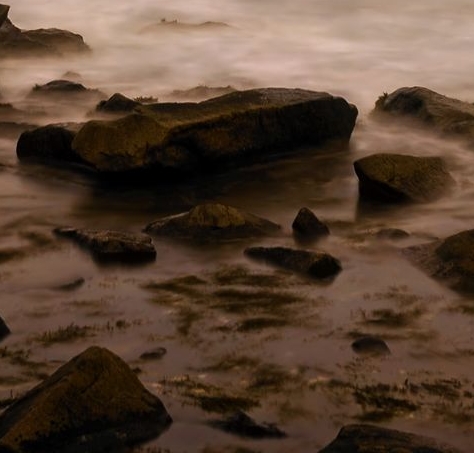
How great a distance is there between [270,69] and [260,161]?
25.6ft

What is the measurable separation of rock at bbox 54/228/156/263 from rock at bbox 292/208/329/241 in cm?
130

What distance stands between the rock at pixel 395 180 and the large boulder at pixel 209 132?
56.0 inches

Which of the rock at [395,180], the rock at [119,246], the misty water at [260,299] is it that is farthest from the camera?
the rock at [395,180]

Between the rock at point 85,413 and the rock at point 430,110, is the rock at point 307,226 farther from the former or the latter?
the rock at point 430,110

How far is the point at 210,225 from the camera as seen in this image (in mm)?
8930

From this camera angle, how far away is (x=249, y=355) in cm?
654

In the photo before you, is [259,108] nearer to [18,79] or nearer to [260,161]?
[260,161]

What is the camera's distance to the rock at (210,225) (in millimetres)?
8891

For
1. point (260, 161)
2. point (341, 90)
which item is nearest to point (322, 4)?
point (341, 90)

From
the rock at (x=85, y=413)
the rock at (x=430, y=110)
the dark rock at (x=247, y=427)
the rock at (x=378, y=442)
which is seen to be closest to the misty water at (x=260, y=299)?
the dark rock at (x=247, y=427)

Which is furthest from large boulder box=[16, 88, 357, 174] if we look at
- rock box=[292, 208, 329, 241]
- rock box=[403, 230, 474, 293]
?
rock box=[403, 230, 474, 293]

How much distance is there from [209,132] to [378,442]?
6.30 m

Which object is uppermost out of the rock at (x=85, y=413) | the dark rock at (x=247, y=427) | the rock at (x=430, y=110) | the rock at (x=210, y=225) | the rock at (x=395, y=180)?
the rock at (x=430, y=110)

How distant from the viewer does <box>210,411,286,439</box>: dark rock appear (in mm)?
5582
